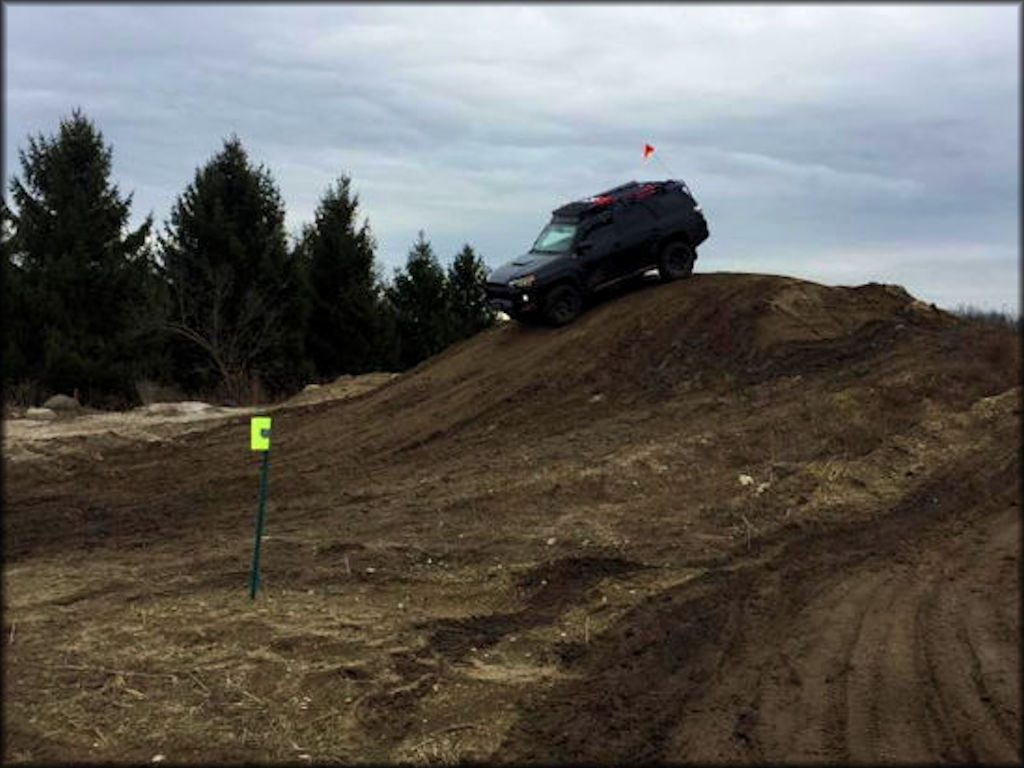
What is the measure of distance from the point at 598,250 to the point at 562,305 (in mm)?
1284

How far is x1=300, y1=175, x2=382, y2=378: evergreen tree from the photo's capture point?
113 ft

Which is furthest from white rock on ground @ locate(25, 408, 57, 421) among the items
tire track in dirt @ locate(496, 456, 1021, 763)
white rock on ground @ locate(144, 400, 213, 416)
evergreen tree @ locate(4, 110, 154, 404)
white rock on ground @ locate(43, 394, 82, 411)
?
tire track in dirt @ locate(496, 456, 1021, 763)

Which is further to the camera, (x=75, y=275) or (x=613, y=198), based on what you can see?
(x=75, y=275)

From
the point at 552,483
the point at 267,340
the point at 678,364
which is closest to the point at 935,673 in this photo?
the point at 552,483

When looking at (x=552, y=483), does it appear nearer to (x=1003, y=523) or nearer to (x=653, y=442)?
(x=653, y=442)

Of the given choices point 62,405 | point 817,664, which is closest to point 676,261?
point 817,664

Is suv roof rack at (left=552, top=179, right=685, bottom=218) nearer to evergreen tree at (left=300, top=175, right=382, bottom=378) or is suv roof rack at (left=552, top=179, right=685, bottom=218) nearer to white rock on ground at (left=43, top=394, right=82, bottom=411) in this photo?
white rock on ground at (left=43, top=394, right=82, bottom=411)

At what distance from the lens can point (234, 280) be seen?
1293 inches

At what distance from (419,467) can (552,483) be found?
2.58m

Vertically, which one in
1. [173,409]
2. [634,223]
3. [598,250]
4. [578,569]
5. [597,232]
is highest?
[634,223]

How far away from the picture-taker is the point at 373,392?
18547 mm

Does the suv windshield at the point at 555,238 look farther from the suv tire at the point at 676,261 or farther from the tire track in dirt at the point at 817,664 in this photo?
the tire track in dirt at the point at 817,664

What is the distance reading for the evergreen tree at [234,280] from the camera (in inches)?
1262

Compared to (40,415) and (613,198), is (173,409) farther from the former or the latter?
(613,198)
